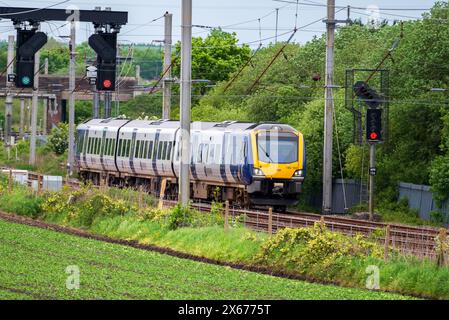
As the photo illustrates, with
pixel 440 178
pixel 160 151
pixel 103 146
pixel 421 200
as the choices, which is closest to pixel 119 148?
pixel 103 146

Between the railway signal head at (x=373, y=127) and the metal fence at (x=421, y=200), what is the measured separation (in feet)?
12.9

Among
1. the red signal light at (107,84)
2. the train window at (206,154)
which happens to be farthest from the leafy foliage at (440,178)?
the red signal light at (107,84)

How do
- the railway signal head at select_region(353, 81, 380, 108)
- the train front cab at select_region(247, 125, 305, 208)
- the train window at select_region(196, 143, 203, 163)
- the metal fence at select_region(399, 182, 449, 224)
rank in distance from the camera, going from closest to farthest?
the train front cab at select_region(247, 125, 305, 208) → the railway signal head at select_region(353, 81, 380, 108) → the metal fence at select_region(399, 182, 449, 224) → the train window at select_region(196, 143, 203, 163)

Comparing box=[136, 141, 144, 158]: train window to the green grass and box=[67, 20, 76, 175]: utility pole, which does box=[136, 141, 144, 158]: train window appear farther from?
the green grass

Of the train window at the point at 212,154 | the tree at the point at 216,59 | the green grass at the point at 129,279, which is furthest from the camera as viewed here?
the tree at the point at 216,59

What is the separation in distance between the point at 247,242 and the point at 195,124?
21.7 metres

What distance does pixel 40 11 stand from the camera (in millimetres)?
33375

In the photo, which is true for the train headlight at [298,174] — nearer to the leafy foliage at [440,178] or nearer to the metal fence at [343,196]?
the leafy foliage at [440,178]

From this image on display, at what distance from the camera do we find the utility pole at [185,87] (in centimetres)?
3369

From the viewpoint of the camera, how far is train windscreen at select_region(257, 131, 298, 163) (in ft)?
148

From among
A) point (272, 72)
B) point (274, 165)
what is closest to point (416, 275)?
point (274, 165)

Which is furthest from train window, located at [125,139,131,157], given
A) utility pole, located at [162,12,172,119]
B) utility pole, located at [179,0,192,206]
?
utility pole, located at [179,0,192,206]

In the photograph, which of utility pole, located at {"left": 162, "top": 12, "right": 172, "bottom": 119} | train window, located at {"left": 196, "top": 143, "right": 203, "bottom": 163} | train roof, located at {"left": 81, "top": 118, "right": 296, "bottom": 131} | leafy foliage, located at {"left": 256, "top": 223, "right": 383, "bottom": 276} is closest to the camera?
leafy foliage, located at {"left": 256, "top": 223, "right": 383, "bottom": 276}

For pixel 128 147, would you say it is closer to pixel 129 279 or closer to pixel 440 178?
pixel 440 178
